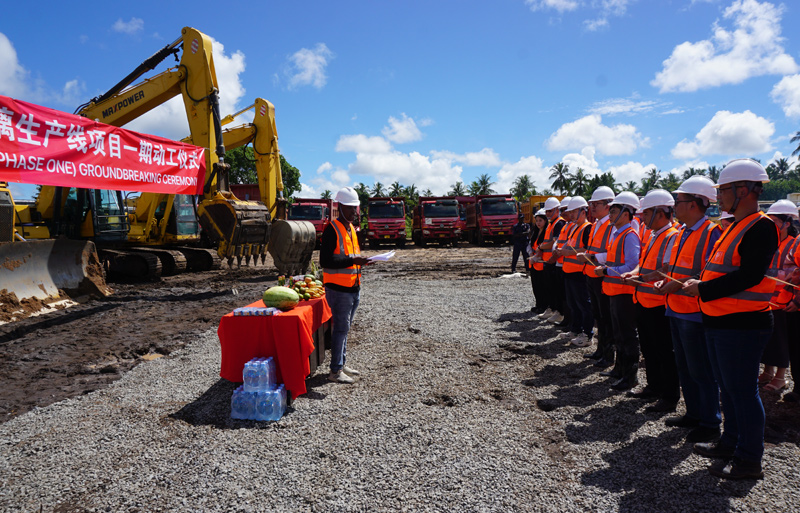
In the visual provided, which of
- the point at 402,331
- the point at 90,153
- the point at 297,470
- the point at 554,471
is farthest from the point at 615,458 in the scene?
the point at 90,153

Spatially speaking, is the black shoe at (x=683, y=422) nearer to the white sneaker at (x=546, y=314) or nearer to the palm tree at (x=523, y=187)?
the white sneaker at (x=546, y=314)

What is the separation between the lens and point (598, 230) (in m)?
5.47

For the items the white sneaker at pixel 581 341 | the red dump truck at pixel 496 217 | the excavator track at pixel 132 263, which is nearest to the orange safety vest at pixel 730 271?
the white sneaker at pixel 581 341

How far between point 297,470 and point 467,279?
10.8m

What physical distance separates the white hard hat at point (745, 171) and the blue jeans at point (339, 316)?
3350 mm

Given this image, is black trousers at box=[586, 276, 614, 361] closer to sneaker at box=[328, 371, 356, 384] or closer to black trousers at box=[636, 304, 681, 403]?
black trousers at box=[636, 304, 681, 403]

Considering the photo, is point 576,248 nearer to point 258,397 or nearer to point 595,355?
point 595,355

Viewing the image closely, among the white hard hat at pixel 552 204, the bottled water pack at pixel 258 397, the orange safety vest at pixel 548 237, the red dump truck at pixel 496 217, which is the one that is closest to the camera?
the bottled water pack at pixel 258 397

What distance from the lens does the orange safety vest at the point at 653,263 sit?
4094 millimetres

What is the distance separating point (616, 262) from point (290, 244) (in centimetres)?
747

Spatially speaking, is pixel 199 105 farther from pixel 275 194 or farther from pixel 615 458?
pixel 615 458

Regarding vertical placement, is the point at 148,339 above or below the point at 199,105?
below

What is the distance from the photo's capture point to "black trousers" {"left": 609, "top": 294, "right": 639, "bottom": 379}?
479 centimetres

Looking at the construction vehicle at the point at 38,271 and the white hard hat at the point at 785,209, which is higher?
the white hard hat at the point at 785,209
